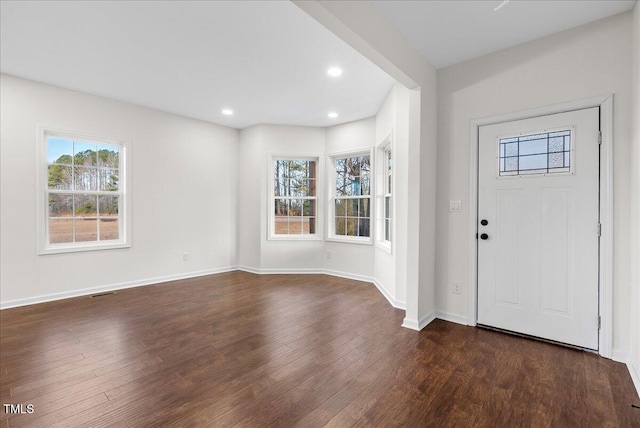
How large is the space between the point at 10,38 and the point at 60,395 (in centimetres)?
319

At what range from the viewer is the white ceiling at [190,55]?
242cm

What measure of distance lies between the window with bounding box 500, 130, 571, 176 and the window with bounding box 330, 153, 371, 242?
2397 mm

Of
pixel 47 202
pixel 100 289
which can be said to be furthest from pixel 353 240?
pixel 47 202

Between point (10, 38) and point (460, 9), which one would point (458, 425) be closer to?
point (460, 9)

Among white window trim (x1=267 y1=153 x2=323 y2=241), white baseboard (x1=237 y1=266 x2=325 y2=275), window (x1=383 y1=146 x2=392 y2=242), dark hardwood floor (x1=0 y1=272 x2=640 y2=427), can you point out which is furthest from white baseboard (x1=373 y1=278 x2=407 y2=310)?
white window trim (x1=267 y1=153 x2=323 y2=241)

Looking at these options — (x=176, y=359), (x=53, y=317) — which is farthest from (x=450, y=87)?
(x=53, y=317)

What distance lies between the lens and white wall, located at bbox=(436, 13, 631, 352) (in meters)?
2.31

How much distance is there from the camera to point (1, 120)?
3.47 metres

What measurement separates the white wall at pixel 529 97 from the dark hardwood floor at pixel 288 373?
2.25 ft

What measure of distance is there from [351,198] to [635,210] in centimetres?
362

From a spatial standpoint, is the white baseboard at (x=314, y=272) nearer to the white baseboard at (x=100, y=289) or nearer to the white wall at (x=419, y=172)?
the white baseboard at (x=100, y=289)

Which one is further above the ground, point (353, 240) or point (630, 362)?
point (353, 240)

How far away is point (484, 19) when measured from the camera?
240 centimetres

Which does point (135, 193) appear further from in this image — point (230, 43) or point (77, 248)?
point (230, 43)
